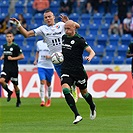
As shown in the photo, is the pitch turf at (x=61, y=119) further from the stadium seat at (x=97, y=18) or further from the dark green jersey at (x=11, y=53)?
the stadium seat at (x=97, y=18)

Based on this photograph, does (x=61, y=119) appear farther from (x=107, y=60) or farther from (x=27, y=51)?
(x=27, y=51)

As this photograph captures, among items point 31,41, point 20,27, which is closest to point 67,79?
point 20,27

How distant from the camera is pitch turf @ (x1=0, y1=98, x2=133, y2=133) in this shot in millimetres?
11695

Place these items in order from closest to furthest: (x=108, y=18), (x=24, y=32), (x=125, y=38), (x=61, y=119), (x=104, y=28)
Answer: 1. (x=24, y=32)
2. (x=61, y=119)
3. (x=125, y=38)
4. (x=104, y=28)
5. (x=108, y=18)

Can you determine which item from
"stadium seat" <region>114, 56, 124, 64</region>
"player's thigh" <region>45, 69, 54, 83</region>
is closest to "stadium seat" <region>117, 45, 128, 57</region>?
"stadium seat" <region>114, 56, 124, 64</region>

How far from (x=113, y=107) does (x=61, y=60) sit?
4.59 meters

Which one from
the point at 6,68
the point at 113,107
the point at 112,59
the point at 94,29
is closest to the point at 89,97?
the point at 113,107

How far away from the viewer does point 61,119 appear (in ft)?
46.3

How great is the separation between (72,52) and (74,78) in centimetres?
57

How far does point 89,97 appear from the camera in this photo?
44.7 feet

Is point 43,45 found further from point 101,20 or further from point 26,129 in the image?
point 101,20

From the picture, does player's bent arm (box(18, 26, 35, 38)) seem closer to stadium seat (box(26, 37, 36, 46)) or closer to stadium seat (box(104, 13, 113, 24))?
stadium seat (box(104, 13, 113, 24))

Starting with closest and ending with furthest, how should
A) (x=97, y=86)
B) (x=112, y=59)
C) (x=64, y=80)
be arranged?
1. (x=64, y=80)
2. (x=97, y=86)
3. (x=112, y=59)

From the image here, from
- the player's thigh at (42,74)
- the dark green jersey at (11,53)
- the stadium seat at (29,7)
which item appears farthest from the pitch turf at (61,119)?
the stadium seat at (29,7)
